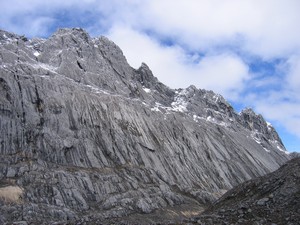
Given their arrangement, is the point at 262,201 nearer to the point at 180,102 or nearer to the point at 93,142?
the point at 93,142

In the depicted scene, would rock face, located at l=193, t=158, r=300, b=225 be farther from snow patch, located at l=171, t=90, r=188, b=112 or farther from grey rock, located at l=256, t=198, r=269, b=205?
snow patch, located at l=171, t=90, r=188, b=112

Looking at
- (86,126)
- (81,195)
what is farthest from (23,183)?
(86,126)

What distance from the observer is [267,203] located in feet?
95.5

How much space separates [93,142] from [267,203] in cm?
7069

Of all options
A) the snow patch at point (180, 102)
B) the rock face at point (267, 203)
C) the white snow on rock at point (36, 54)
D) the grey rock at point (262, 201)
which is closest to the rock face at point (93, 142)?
the white snow on rock at point (36, 54)

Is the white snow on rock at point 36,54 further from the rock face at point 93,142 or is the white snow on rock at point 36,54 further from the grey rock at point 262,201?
the grey rock at point 262,201

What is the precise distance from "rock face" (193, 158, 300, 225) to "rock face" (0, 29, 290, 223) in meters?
37.8

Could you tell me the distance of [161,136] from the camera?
117m

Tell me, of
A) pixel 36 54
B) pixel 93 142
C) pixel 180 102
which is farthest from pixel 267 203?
pixel 180 102

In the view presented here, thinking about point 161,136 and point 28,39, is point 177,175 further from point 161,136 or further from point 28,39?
point 28,39

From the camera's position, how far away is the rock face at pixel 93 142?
2849 inches

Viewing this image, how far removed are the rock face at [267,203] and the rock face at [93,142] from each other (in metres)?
37.8

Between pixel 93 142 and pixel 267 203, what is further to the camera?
pixel 93 142

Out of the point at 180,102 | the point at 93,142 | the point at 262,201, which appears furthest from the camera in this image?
the point at 180,102
